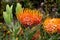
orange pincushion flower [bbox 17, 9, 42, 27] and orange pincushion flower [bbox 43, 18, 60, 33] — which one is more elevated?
orange pincushion flower [bbox 17, 9, 42, 27]

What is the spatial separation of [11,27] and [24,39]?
110 millimetres

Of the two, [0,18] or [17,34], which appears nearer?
[17,34]

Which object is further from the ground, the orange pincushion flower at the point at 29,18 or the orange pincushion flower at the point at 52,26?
the orange pincushion flower at the point at 29,18

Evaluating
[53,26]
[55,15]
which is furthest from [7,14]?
[55,15]

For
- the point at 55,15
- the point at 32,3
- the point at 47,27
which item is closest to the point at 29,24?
the point at 47,27

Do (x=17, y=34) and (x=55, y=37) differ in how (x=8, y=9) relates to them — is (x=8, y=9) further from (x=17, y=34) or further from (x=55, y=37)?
(x=55, y=37)

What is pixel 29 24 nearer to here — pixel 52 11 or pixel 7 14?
pixel 7 14

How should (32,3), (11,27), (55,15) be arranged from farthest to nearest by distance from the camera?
(32,3)
(55,15)
(11,27)

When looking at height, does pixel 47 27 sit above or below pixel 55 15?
above

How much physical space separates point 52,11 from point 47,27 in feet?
6.09

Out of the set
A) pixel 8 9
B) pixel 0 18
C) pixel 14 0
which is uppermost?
pixel 8 9

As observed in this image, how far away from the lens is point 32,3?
11.4 feet

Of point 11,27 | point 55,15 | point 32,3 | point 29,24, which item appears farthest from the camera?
point 32,3

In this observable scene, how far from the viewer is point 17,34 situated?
5.00ft
